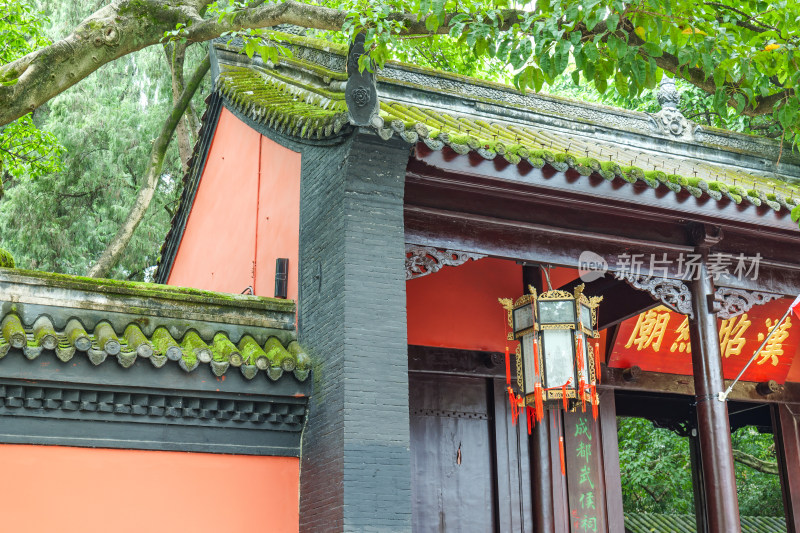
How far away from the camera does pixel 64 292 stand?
5.17 meters

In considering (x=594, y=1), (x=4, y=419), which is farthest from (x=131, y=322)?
(x=594, y=1)

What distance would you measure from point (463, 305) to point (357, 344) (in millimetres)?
2584

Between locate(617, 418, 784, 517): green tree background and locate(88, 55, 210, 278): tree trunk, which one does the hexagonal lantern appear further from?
locate(617, 418, 784, 517): green tree background

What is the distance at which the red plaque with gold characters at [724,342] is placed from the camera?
7910 mm

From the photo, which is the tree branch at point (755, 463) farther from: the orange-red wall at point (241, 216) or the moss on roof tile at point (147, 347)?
the moss on roof tile at point (147, 347)

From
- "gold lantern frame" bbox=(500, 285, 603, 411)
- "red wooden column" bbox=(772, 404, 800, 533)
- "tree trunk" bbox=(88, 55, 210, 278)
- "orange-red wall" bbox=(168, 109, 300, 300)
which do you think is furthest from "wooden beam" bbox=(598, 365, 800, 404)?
"tree trunk" bbox=(88, 55, 210, 278)

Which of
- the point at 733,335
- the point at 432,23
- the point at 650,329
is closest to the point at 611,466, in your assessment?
the point at 650,329

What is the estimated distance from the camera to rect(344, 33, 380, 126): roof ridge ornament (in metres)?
4.88

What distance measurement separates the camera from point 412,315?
7.27 meters

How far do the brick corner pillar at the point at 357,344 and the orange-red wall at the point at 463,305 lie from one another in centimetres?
181

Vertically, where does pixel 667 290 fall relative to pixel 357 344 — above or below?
above

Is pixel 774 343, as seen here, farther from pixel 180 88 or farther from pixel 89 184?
pixel 89 184

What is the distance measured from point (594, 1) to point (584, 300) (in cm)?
231
